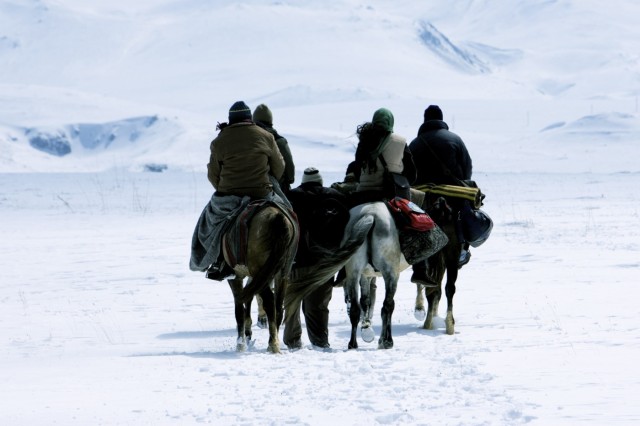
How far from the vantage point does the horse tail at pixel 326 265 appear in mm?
8719

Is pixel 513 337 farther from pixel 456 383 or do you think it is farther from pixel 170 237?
pixel 170 237

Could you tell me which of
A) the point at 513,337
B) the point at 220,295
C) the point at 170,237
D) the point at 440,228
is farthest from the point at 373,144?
the point at 170,237

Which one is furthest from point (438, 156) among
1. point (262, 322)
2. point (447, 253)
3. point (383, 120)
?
point (262, 322)

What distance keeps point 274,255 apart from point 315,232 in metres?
0.77

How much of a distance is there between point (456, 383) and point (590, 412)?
1086 mm

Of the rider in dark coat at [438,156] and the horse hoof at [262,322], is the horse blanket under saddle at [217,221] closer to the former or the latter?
the horse hoof at [262,322]

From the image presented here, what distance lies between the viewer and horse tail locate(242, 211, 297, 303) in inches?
336

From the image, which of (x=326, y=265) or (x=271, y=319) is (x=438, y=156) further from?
(x=271, y=319)

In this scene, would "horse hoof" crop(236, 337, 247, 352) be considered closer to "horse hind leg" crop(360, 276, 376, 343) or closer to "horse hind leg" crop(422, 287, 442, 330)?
"horse hind leg" crop(360, 276, 376, 343)

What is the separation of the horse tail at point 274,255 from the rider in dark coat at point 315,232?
588 mm

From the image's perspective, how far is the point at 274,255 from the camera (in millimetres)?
8555

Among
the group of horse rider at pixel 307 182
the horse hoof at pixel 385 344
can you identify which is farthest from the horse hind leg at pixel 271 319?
the horse hoof at pixel 385 344

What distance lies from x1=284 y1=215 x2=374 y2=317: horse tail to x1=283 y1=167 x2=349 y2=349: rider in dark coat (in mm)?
153

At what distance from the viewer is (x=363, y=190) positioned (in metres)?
9.34
